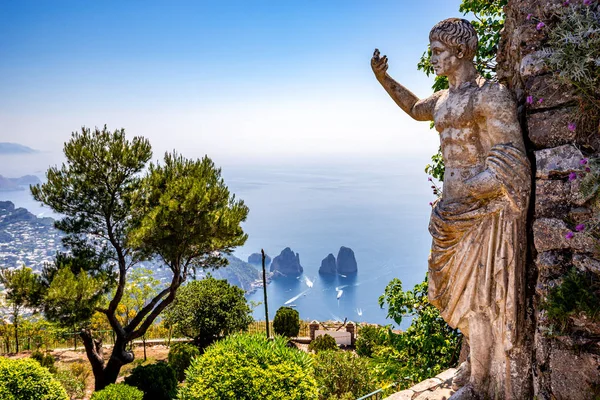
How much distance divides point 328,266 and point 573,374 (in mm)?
73754

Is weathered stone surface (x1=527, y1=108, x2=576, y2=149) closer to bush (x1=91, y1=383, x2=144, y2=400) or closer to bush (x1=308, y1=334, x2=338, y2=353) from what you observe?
bush (x1=91, y1=383, x2=144, y2=400)

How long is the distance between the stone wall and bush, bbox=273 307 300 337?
1597 centimetres

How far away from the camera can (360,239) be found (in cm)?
10144

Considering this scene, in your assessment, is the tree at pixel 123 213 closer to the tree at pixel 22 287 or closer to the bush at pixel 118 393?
the tree at pixel 22 287

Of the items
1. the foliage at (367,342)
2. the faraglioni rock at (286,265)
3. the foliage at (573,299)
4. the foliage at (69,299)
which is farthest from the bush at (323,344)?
the faraglioni rock at (286,265)

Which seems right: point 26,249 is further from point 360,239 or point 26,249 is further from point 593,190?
point 360,239

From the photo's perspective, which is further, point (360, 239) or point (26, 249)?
point (360, 239)

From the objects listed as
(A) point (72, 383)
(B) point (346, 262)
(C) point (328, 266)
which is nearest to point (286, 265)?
(C) point (328, 266)

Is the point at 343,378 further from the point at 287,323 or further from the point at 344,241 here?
the point at 344,241

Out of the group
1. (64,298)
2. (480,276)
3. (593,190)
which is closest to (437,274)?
(480,276)

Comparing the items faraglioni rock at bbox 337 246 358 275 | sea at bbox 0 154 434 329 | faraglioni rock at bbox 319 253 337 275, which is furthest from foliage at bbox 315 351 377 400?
faraglioni rock at bbox 319 253 337 275

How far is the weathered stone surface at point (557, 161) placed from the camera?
2.84 m

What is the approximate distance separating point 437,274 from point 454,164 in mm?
830

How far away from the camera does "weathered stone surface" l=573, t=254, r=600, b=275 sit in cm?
269
